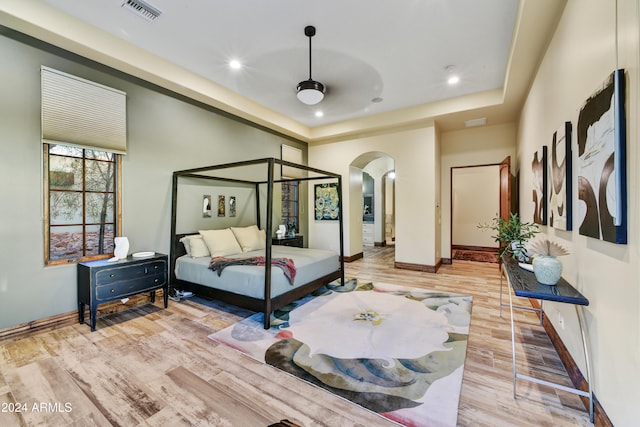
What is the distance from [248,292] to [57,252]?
2.21m

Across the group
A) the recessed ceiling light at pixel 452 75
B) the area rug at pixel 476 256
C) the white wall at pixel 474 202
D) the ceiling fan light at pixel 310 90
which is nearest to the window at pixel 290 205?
the ceiling fan light at pixel 310 90

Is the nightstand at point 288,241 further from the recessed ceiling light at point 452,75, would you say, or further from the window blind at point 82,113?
the recessed ceiling light at point 452,75

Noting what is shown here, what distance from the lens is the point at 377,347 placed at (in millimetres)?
2488

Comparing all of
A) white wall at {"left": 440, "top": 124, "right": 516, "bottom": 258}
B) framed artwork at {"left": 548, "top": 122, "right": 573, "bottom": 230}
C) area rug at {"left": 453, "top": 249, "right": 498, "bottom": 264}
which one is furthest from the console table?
area rug at {"left": 453, "top": 249, "right": 498, "bottom": 264}

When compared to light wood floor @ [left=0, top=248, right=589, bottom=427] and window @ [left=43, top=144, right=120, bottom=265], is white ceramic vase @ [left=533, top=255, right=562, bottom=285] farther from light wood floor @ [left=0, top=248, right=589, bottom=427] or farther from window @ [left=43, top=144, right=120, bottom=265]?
window @ [left=43, top=144, right=120, bottom=265]

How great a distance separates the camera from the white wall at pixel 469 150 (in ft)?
18.3

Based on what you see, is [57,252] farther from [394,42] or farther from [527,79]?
[527,79]

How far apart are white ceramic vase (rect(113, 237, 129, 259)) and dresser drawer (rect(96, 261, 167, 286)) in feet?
0.76

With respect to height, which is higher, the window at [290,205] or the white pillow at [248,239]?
the window at [290,205]

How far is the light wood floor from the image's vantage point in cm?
166

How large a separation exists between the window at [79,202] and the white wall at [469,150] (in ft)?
20.7

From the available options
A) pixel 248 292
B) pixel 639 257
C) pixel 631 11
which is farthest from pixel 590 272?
pixel 248 292

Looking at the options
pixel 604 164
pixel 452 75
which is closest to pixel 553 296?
pixel 604 164

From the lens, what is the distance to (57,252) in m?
2.99
